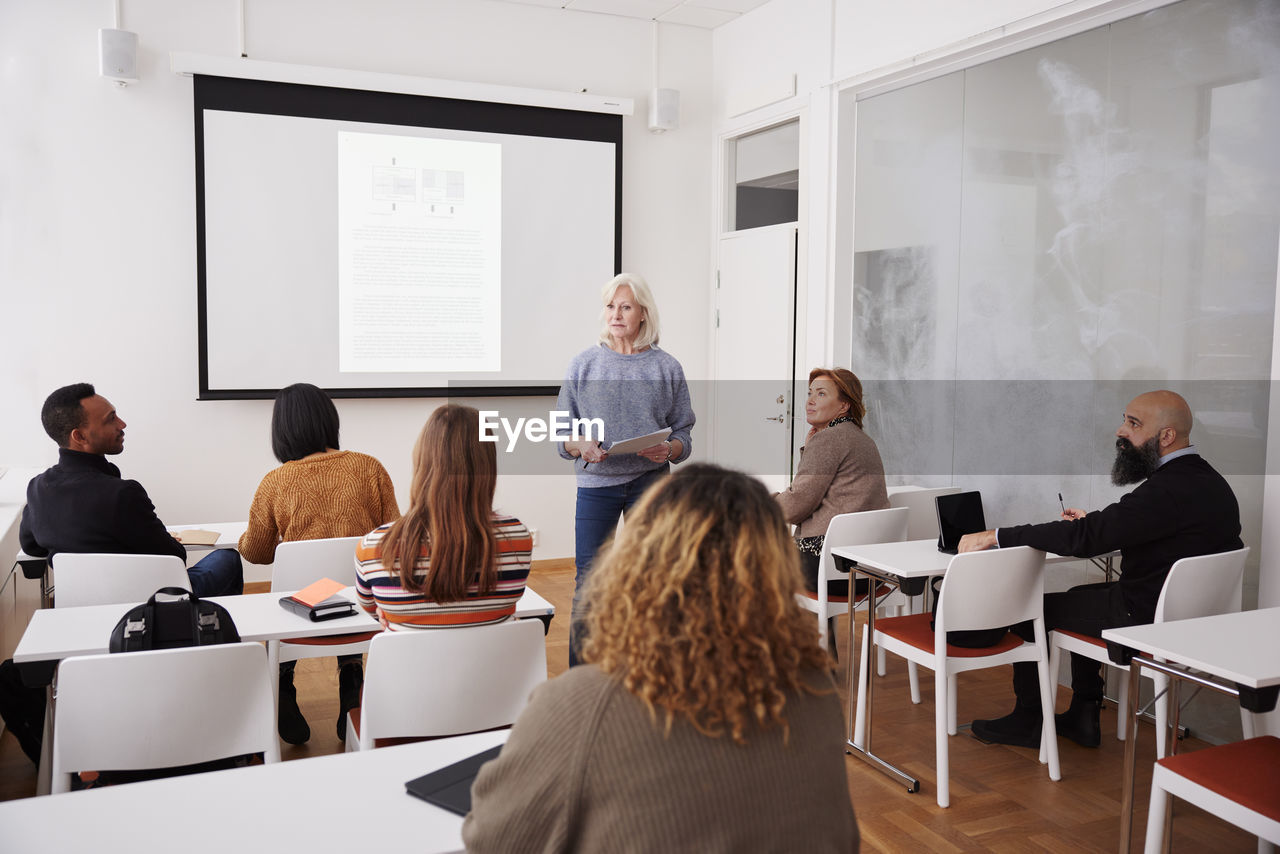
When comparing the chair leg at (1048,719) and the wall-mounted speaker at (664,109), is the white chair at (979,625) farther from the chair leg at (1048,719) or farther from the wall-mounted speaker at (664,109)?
the wall-mounted speaker at (664,109)

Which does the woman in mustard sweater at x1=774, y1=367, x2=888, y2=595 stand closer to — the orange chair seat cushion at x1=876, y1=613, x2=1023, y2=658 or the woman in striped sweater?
the orange chair seat cushion at x1=876, y1=613, x2=1023, y2=658

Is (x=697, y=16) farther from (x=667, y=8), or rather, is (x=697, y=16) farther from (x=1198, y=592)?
(x=1198, y=592)

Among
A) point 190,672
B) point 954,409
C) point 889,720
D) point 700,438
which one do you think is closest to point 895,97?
point 954,409

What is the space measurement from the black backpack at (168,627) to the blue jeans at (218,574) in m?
1.33

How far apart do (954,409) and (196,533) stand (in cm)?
343

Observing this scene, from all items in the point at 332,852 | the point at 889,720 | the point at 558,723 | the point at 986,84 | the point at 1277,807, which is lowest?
the point at 889,720

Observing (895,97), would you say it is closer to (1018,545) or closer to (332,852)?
(1018,545)

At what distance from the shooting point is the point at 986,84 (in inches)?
178

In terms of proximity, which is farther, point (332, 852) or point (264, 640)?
point (264, 640)

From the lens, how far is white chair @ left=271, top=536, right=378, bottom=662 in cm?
295

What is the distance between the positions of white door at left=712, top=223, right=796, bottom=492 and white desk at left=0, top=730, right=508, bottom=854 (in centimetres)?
408

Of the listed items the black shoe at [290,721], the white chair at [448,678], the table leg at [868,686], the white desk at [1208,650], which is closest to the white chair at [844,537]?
the table leg at [868,686]

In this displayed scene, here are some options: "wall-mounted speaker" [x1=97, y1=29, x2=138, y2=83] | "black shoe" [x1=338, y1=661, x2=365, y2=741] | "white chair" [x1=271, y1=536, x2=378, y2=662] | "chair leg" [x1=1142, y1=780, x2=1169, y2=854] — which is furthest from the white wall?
"chair leg" [x1=1142, y1=780, x2=1169, y2=854]

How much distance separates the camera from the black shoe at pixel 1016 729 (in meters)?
3.50
